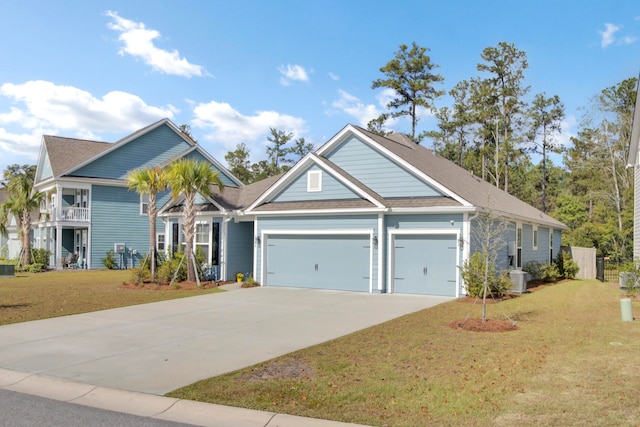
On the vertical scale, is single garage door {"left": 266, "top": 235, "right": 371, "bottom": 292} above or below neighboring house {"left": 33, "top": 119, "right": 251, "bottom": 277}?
below

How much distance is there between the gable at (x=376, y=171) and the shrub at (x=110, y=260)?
57.4ft

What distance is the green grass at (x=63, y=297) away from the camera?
13.4m

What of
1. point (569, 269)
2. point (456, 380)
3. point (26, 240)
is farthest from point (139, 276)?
point (569, 269)

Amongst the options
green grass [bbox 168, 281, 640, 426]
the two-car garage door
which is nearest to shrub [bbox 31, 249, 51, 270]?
the two-car garage door

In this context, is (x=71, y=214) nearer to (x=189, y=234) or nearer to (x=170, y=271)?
A: (x=170, y=271)

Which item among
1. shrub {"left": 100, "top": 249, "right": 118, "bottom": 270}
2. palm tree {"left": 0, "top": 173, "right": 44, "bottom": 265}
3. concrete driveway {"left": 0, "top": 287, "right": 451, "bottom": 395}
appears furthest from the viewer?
shrub {"left": 100, "top": 249, "right": 118, "bottom": 270}

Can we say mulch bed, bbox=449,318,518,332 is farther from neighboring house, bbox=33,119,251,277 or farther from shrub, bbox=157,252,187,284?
neighboring house, bbox=33,119,251,277

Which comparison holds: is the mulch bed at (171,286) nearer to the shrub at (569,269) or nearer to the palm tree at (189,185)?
the palm tree at (189,185)

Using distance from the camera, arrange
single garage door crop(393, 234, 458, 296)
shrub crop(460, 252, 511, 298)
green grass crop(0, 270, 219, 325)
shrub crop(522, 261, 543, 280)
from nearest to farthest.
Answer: green grass crop(0, 270, 219, 325) < shrub crop(460, 252, 511, 298) < single garage door crop(393, 234, 458, 296) < shrub crop(522, 261, 543, 280)

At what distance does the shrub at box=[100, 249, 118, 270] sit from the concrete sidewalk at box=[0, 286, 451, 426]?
17200mm

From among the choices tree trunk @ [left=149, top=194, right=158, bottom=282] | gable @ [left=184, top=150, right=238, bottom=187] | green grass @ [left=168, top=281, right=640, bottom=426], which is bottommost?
green grass @ [left=168, top=281, right=640, bottom=426]

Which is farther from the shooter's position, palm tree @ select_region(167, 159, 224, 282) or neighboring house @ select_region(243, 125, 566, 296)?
palm tree @ select_region(167, 159, 224, 282)

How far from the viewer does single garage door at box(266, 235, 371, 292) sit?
61.3ft

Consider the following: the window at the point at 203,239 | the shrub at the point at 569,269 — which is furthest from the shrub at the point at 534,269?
the window at the point at 203,239
